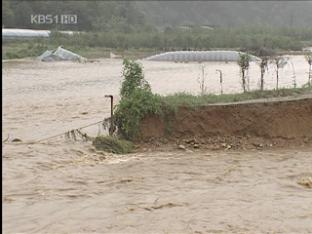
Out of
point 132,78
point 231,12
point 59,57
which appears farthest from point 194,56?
point 231,12

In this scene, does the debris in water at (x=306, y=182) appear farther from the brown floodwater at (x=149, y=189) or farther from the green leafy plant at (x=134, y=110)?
the green leafy plant at (x=134, y=110)

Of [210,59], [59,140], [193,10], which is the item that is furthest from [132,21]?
[59,140]

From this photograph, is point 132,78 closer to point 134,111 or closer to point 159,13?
point 134,111

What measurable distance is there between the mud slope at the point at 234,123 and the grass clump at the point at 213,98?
170 mm

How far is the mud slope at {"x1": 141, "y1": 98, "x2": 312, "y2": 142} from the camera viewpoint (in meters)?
11.9

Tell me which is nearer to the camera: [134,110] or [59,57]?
[134,110]

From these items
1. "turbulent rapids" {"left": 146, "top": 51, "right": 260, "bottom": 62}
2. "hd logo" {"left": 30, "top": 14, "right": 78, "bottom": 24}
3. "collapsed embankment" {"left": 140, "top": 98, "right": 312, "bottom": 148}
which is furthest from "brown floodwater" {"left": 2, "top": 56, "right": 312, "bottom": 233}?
"hd logo" {"left": 30, "top": 14, "right": 78, "bottom": 24}

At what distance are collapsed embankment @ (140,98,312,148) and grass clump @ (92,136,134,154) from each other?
568 millimetres

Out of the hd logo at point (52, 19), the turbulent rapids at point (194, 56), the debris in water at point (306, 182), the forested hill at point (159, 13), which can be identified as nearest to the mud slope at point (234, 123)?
the debris in water at point (306, 182)

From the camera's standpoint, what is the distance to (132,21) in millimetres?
98688

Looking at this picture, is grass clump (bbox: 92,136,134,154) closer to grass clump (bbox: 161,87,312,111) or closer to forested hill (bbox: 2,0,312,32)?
grass clump (bbox: 161,87,312,111)

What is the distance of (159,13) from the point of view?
12256cm

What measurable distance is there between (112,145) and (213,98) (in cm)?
266

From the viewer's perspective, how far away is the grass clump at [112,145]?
11.3 meters
